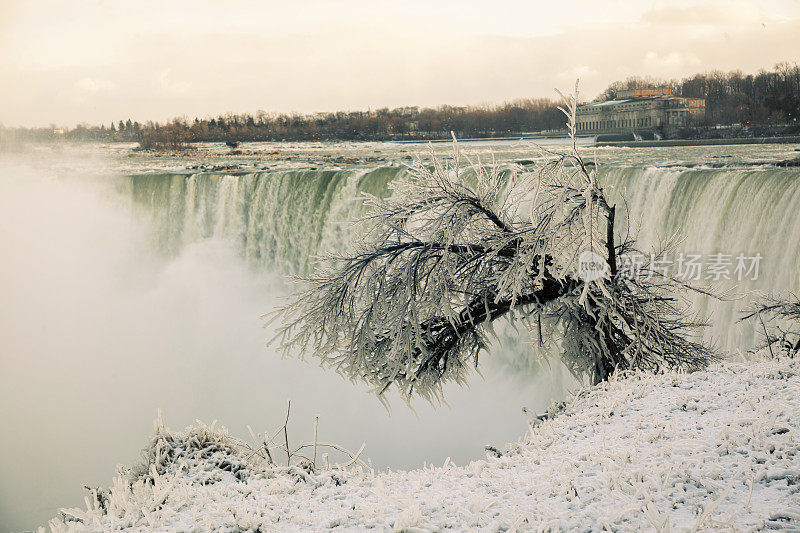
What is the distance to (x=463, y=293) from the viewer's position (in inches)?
144

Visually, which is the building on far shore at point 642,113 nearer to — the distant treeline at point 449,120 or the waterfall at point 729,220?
the distant treeline at point 449,120

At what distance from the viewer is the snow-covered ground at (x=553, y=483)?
4.91 feet

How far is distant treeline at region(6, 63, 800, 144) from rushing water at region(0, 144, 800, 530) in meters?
0.49

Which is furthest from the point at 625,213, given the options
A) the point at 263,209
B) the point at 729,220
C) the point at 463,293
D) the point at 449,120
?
the point at 263,209

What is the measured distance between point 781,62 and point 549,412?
8555 millimetres

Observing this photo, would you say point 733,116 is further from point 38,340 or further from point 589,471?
point 38,340

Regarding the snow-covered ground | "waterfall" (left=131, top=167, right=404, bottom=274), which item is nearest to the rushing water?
"waterfall" (left=131, top=167, right=404, bottom=274)

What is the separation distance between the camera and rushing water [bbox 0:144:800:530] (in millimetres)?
10625

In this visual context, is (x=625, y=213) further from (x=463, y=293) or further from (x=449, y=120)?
(x=463, y=293)

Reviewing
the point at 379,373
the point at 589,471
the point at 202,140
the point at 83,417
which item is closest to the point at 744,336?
the point at 379,373

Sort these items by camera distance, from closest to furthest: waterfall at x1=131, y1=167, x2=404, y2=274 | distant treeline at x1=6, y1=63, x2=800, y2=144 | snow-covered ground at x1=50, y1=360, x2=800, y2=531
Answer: snow-covered ground at x1=50, y1=360, x2=800, y2=531, distant treeline at x1=6, y1=63, x2=800, y2=144, waterfall at x1=131, y1=167, x2=404, y2=274

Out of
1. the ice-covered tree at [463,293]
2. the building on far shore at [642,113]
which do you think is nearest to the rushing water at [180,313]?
the building on far shore at [642,113]

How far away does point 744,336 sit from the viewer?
7.62 meters

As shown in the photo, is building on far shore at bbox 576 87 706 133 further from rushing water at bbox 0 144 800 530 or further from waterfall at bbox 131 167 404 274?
waterfall at bbox 131 167 404 274
